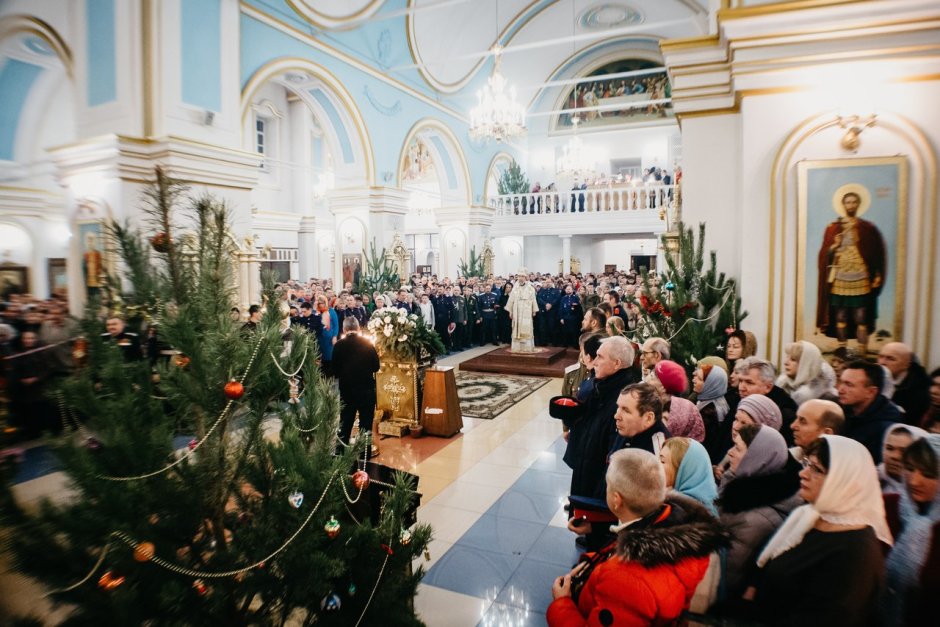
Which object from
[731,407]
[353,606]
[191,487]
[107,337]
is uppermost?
[107,337]

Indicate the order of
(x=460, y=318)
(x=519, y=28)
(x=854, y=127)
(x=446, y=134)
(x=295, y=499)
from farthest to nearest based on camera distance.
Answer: (x=519, y=28)
(x=446, y=134)
(x=460, y=318)
(x=854, y=127)
(x=295, y=499)

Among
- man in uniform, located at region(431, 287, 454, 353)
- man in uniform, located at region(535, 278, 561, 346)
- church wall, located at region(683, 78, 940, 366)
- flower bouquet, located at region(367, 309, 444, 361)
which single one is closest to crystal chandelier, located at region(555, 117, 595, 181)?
man in uniform, located at region(535, 278, 561, 346)

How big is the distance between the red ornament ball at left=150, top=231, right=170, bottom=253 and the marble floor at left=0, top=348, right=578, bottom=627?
0.68 metres

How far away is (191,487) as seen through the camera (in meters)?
1.54

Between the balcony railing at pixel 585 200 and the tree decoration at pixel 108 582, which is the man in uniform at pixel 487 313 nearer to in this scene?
the balcony railing at pixel 585 200

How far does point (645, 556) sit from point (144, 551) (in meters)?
1.48

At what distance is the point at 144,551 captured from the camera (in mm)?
1387

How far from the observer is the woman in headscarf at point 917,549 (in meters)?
1.79

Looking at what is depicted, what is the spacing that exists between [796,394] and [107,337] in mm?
4111

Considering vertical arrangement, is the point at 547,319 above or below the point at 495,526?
above

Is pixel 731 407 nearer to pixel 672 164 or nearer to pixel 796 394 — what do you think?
pixel 796 394

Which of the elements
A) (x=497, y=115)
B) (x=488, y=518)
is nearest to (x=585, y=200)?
(x=497, y=115)

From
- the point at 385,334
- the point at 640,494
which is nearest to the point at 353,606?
the point at 640,494

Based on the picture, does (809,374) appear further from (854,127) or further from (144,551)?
(144,551)
